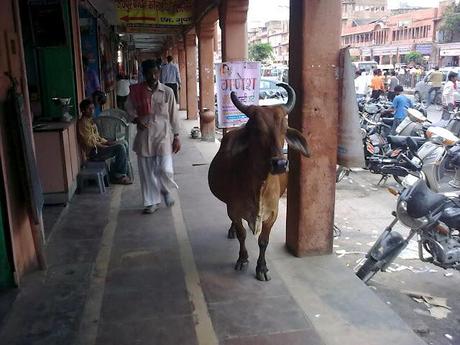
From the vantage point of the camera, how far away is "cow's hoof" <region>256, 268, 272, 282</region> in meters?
4.18

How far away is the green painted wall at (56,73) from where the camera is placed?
277 inches

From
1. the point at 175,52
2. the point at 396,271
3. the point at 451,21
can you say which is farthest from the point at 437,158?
the point at 451,21

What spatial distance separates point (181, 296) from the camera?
3902mm

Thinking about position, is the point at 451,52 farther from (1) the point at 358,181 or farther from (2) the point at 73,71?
(2) the point at 73,71

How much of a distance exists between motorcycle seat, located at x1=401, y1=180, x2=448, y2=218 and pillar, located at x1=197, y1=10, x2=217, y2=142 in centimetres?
705

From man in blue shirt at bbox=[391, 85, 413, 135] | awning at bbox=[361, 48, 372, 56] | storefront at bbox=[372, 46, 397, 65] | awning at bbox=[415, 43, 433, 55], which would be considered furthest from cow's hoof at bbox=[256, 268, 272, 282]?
awning at bbox=[361, 48, 372, 56]

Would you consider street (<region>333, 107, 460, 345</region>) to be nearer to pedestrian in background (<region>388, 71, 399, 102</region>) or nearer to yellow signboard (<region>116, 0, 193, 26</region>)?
yellow signboard (<region>116, 0, 193, 26</region>)

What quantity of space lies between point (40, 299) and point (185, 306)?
1.17 metres

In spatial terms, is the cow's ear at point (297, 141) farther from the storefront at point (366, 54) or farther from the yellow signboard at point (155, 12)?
the storefront at point (366, 54)

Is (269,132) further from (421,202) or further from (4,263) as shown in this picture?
(4,263)

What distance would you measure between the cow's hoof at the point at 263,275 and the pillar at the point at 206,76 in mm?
7491

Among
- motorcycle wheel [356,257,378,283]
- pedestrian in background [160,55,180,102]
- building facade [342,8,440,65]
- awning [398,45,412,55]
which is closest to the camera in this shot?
motorcycle wheel [356,257,378,283]

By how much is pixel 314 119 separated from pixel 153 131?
7.19ft

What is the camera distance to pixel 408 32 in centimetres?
4147
